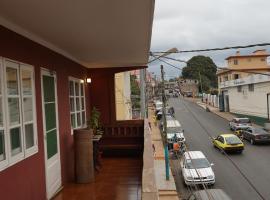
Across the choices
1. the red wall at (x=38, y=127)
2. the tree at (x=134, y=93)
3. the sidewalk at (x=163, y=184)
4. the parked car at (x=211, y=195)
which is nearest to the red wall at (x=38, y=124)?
the red wall at (x=38, y=127)

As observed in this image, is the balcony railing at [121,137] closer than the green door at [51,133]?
No

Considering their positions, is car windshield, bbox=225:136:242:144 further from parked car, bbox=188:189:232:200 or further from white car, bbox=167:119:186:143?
parked car, bbox=188:189:232:200

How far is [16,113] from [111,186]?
9.25 ft

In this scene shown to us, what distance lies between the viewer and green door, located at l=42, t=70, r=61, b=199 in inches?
230

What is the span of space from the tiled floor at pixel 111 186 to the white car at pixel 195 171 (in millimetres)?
8056

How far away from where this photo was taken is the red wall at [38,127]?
14.1 feet

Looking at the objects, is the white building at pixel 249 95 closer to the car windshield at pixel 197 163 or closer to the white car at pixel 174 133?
the white car at pixel 174 133

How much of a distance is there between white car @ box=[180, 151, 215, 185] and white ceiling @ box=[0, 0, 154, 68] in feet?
35.5

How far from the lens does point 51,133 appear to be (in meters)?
6.17

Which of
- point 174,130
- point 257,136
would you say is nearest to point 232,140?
point 257,136

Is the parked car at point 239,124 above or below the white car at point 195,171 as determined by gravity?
above

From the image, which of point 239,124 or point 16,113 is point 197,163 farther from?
point 16,113

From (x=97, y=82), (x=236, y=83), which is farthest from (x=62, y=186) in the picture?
(x=236, y=83)

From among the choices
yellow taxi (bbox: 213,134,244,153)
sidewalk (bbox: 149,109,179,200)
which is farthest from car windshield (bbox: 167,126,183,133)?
yellow taxi (bbox: 213,134,244,153)
